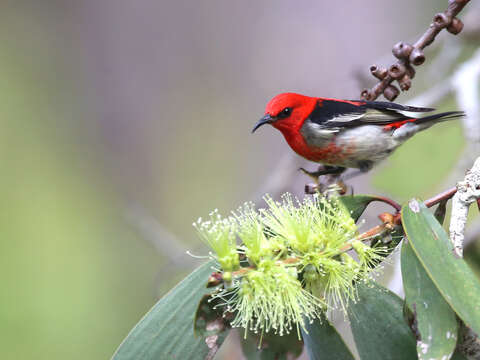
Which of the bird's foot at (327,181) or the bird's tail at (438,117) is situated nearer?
the bird's foot at (327,181)

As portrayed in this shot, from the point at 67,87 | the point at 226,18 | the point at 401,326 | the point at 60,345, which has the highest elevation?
the point at 67,87

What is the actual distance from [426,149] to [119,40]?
4296mm

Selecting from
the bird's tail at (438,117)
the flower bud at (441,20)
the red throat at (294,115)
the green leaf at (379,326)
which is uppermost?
the red throat at (294,115)

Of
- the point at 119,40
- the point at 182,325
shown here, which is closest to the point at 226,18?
the point at 119,40

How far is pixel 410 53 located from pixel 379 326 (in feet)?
2.45

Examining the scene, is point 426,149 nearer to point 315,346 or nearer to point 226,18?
point 315,346

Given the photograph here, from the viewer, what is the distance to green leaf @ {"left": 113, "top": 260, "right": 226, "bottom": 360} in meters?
1.40

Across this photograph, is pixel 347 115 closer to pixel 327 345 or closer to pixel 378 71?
pixel 378 71

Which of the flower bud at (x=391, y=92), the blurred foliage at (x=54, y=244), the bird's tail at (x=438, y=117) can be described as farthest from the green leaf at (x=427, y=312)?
the blurred foliage at (x=54, y=244)

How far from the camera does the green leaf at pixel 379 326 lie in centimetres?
136

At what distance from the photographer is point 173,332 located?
1.44 metres

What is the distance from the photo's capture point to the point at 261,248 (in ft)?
4.22


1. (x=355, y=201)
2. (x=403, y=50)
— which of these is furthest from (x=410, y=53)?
(x=355, y=201)

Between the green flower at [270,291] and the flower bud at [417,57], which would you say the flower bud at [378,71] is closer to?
the flower bud at [417,57]
